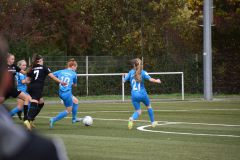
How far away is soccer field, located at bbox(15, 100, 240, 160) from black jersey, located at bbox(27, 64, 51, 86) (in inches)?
45.7

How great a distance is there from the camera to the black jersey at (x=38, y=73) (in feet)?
58.6

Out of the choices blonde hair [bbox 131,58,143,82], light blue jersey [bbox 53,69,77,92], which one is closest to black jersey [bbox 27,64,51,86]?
light blue jersey [bbox 53,69,77,92]

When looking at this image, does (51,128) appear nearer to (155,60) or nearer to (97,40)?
(155,60)

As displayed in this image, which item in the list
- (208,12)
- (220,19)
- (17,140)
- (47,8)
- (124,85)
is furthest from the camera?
(47,8)

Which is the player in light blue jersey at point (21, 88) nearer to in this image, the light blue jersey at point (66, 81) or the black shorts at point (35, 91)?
the black shorts at point (35, 91)

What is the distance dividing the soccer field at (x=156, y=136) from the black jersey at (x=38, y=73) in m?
1.16

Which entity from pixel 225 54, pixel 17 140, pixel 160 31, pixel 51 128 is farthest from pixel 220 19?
pixel 17 140

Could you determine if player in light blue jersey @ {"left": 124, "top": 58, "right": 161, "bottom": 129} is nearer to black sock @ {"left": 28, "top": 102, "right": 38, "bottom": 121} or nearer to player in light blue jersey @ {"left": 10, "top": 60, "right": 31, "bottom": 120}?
black sock @ {"left": 28, "top": 102, "right": 38, "bottom": 121}

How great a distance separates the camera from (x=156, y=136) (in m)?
14.7

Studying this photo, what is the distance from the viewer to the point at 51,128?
17406 millimetres

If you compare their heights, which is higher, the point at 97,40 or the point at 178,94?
the point at 97,40

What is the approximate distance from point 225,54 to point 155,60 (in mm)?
3730

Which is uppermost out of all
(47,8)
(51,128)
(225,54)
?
(47,8)

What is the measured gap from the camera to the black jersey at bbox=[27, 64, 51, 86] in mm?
17859
